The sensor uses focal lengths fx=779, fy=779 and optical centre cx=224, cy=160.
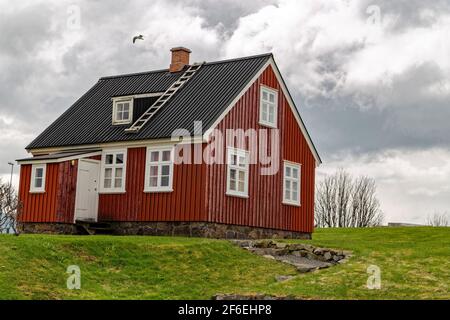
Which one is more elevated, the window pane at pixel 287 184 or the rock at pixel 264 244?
the window pane at pixel 287 184


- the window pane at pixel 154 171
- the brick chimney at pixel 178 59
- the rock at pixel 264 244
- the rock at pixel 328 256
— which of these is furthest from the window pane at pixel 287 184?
the rock at pixel 328 256

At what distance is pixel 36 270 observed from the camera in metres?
21.8

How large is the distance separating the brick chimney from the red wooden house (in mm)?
1166

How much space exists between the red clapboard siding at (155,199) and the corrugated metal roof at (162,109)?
1548mm

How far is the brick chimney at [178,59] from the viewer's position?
38.9 meters

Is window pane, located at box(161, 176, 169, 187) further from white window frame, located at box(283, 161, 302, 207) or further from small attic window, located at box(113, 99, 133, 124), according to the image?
white window frame, located at box(283, 161, 302, 207)

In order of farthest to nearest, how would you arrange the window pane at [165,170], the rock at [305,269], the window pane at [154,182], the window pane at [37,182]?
the window pane at [37,182] < the window pane at [154,182] < the window pane at [165,170] < the rock at [305,269]

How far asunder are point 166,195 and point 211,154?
2.60 metres

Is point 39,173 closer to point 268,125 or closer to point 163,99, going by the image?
point 163,99

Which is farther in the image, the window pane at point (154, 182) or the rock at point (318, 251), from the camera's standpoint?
the window pane at point (154, 182)

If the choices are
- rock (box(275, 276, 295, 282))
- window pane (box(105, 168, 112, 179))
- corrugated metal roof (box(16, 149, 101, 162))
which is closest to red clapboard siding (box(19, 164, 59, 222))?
corrugated metal roof (box(16, 149, 101, 162))

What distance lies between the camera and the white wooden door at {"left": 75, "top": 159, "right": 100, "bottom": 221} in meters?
33.8

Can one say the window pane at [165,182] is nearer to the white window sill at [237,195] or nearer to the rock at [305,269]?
the white window sill at [237,195]
